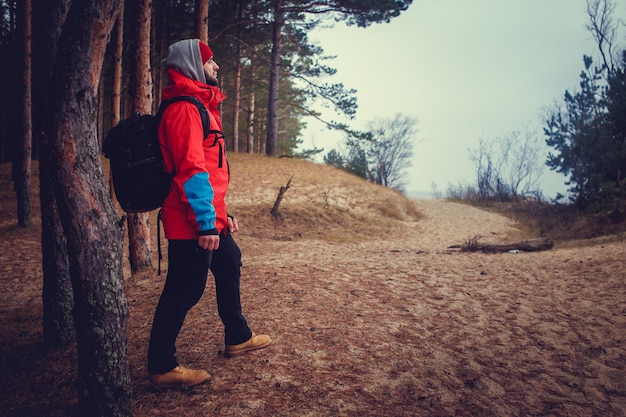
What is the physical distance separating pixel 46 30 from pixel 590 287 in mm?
7569

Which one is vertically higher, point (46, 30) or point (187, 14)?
point (187, 14)

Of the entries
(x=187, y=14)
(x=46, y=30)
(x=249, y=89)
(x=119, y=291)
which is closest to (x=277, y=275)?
(x=119, y=291)

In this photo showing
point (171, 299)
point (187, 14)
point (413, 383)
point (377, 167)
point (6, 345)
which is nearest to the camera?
point (171, 299)

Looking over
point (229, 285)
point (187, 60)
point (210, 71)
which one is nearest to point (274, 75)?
point (210, 71)

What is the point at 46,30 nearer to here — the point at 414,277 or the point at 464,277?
the point at 414,277

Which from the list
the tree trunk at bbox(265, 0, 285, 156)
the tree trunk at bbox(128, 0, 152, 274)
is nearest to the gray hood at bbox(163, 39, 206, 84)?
the tree trunk at bbox(128, 0, 152, 274)

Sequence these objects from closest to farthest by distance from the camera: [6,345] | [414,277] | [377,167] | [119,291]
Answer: [119,291] < [6,345] < [414,277] < [377,167]

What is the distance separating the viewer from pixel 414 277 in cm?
606

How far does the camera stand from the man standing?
2.35 m

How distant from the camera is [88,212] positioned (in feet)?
7.24

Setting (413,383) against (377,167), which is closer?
(413,383)

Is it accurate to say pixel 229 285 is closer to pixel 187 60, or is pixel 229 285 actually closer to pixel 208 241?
pixel 208 241

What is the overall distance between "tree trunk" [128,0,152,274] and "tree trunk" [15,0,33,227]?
20.4ft

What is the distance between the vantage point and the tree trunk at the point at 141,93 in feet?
18.6
